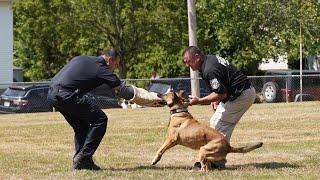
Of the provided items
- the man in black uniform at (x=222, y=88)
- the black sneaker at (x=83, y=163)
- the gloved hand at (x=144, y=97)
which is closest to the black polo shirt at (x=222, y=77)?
the man in black uniform at (x=222, y=88)

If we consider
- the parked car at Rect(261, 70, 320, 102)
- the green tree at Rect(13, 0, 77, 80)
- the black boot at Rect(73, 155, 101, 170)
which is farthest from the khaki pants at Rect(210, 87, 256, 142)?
the green tree at Rect(13, 0, 77, 80)

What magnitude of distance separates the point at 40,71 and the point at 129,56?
23.4 ft

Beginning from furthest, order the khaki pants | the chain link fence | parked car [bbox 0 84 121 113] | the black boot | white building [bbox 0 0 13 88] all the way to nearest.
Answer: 1. white building [bbox 0 0 13 88]
2. the chain link fence
3. parked car [bbox 0 84 121 113]
4. the khaki pants
5. the black boot

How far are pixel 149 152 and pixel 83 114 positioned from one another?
2.69 m

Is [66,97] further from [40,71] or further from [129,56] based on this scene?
[40,71]

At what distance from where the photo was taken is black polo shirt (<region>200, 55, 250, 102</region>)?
8711mm

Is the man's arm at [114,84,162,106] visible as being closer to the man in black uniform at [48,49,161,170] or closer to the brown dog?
the man in black uniform at [48,49,161,170]

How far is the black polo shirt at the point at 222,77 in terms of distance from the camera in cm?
871

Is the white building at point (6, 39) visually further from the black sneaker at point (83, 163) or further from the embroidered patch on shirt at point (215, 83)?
the embroidered patch on shirt at point (215, 83)

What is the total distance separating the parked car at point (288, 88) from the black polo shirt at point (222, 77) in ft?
55.1

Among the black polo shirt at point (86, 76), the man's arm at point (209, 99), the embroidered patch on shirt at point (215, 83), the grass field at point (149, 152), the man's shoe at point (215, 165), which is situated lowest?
the grass field at point (149, 152)

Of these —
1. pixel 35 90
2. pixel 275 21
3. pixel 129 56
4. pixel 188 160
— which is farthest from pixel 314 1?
pixel 188 160

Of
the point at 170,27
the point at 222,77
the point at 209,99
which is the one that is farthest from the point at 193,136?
the point at 170,27

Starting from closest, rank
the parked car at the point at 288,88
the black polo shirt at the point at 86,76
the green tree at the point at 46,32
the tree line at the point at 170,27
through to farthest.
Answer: the black polo shirt at the point at 86,76 < the parked car at the point at 288,88 < the tree line at the point at 170,27 < the green tree at the point at 46,32
